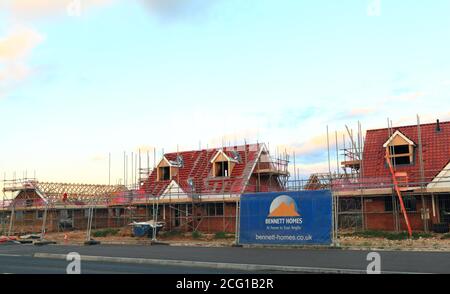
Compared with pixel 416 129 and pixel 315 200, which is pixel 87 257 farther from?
pixel 416 129

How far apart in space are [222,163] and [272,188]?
505cm

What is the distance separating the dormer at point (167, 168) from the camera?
141ft

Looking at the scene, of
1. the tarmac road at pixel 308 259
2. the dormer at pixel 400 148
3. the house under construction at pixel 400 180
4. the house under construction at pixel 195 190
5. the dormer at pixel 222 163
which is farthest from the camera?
the dormer at pixel 222 163

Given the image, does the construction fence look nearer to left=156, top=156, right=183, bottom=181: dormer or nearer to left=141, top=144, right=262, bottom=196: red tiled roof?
left=141, top=144, right=262, bottom=196: red tiled roof

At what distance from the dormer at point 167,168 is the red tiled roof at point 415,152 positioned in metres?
16.3

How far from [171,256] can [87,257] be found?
358 cm

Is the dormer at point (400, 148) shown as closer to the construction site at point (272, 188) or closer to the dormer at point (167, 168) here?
the construction site at point (272, 188)

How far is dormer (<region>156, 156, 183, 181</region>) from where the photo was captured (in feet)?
141

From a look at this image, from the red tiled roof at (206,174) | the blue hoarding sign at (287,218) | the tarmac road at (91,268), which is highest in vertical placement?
the red tiled roof at (206,174)

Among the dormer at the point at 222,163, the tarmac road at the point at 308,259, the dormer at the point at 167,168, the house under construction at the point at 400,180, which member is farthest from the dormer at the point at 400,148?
the dormer at the point at 167,168

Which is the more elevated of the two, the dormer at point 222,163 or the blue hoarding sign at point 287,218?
the dormer at point 222,163

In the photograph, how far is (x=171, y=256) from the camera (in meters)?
20.2

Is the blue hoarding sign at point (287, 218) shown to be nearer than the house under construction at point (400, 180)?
Yes
